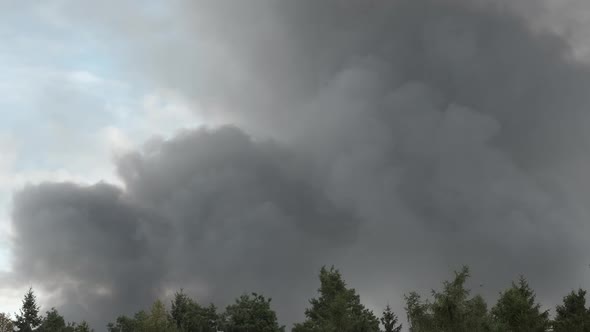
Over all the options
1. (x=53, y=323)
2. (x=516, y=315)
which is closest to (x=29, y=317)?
(x=53, y=323)

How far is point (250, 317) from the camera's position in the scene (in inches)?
5074

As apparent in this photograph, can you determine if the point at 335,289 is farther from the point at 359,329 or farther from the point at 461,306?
the point at 461,306

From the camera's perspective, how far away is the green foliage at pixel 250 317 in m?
128

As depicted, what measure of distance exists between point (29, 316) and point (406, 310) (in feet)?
343

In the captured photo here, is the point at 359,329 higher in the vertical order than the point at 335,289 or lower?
lower

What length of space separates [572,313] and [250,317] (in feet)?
204

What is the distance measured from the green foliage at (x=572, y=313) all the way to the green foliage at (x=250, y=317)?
55158 mm

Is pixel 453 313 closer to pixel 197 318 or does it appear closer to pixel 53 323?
pixel 197 318

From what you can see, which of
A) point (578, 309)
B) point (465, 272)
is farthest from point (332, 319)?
point (578, 309)

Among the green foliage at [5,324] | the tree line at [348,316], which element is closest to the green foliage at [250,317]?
the tree line at [348,316]

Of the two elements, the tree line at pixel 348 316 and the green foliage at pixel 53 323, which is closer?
the tree line at pixel 348 316

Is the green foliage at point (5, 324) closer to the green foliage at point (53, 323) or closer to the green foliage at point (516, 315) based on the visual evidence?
the green foliage at point (53, 323)

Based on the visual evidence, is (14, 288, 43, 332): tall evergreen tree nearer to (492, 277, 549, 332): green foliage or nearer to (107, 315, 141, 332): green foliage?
(107, 315, 141, 332): green foliage

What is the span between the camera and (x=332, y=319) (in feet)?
342
